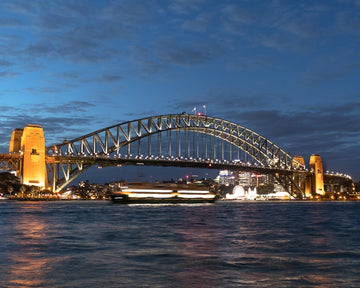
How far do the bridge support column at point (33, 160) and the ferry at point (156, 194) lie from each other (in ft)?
40.4

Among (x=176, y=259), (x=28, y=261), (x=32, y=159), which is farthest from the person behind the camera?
(x=32, y=159)

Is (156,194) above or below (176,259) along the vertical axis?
above

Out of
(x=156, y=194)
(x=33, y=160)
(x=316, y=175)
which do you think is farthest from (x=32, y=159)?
(x=316, y=175)

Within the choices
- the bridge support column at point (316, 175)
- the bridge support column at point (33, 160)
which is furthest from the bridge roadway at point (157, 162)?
the bridge support column at point (316, 175)

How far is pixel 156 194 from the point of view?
8050cm

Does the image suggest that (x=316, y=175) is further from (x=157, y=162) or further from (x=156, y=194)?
(x=156, y=194)

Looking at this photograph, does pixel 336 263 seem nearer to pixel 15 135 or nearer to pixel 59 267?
pixel 59 267

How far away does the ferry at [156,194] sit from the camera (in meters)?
78.7

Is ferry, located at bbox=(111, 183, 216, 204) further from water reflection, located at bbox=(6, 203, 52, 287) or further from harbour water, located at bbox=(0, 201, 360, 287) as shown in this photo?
water reflection, located at bbox=(6, 203, 52, 287)

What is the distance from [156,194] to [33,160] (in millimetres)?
20793

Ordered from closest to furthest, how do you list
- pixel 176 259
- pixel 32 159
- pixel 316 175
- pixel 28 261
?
1. pixel 28 261
2. pixel 176 259
3. pixel 32 159
4. pixel 316 175

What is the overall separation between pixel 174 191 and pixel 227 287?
2807 inches

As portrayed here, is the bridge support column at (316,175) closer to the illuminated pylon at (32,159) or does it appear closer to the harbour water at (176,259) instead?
the illuminated pylon at (32,159)

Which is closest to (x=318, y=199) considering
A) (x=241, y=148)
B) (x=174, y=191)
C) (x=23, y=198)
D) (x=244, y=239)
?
(x=241, y=148)
